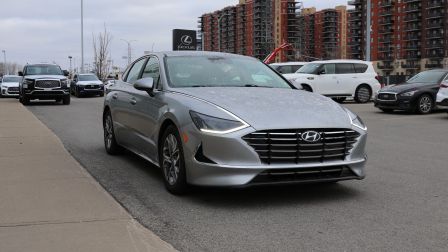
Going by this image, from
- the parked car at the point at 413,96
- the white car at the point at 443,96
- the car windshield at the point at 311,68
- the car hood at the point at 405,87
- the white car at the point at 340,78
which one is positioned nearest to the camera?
the white car at the point at 443,96

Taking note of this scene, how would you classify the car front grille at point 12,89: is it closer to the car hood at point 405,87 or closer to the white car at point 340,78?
the white car at point 340,78

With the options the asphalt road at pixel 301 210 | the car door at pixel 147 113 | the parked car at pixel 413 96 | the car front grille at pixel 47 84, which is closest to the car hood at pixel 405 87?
the parked car at pixel 413 96

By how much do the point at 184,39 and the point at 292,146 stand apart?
3742cm

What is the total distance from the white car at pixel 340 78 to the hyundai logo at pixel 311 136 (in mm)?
16139

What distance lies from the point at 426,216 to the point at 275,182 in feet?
4.56

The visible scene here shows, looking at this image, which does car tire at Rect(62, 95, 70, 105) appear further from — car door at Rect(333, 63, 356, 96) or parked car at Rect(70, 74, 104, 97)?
car door at Rect(333, 63, 356, 96)

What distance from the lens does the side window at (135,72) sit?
771 cm

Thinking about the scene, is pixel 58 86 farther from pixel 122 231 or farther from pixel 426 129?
pixel 122 231

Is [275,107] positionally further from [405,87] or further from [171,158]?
[405,87]

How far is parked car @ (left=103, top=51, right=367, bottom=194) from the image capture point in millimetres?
5141

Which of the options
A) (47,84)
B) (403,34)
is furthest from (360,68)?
(403,34)

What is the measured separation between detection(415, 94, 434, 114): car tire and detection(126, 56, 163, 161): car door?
A: 11237 millimetres

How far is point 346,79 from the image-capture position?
2192 cm

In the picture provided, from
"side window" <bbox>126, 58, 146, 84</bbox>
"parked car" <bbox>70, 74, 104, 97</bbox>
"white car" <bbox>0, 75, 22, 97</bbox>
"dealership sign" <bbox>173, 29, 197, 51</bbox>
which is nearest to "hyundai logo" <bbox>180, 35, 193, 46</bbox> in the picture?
"dealership sign" <bbox>173, 29, 197, 51</bbox>
